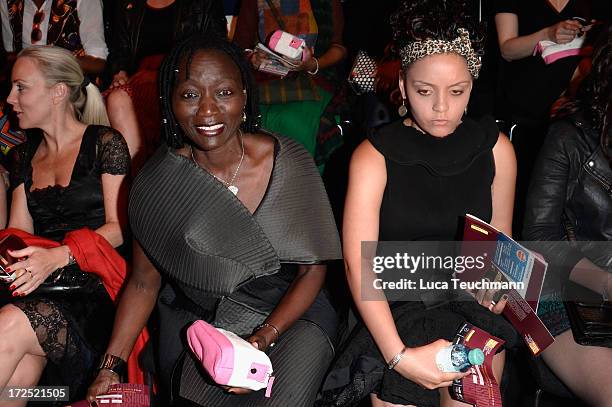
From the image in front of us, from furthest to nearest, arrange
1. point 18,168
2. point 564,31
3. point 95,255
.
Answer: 1. point 564,31
2. point 18,168
3. point 95,255

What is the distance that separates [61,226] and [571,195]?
1.96 m

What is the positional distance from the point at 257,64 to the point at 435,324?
5.69 feet

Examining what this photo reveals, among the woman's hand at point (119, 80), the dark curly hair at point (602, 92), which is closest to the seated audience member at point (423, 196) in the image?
the dark curly hair at point (602, 92)

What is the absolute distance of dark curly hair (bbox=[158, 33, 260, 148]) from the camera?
2.46 meters

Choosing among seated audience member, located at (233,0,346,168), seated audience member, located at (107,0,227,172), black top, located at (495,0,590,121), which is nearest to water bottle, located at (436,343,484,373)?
seated audience member, located at (233,0,346,168)

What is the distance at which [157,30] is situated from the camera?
4.04 meters

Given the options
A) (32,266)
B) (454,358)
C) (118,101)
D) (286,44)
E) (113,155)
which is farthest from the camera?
(118,101)

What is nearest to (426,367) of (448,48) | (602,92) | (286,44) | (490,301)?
(490,301)

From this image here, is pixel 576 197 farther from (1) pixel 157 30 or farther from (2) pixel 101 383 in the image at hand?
(1) pixel 157 30

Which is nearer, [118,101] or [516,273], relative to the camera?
[516,273]

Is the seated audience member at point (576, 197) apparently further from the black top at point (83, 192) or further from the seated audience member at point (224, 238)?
the black top at point (83, 192)

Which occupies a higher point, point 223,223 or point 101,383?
point 223,223

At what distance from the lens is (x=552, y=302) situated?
8.17 ft

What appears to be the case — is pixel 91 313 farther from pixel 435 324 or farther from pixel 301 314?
pixel 435 324
